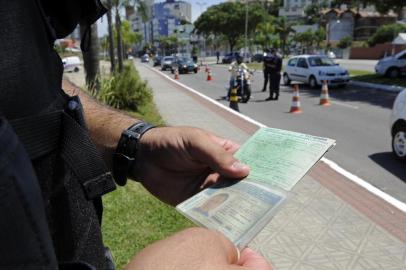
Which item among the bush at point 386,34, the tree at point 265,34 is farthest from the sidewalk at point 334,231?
the bush at point 386,34

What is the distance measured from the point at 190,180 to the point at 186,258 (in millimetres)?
846

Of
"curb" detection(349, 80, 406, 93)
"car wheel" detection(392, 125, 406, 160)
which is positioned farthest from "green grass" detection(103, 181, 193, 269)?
"curb" detection(349, 80, 406, 93)

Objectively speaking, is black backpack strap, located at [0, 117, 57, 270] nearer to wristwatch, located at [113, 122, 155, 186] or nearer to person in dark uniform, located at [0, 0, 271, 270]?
person in dark uniform, located at [0, 0, 271, 270]

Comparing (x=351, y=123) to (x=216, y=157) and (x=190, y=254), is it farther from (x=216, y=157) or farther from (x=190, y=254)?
(x=190, y=254)

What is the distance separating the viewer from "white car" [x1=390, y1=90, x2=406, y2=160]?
654cm

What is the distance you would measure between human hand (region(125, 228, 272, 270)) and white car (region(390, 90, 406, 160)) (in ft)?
20.7

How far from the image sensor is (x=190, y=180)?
1.65 metres

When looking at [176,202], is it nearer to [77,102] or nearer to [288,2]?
[77,102]

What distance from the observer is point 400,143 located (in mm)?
6605

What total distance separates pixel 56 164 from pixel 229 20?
64.6 meters

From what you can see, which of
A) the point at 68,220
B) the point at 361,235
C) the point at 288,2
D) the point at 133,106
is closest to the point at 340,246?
the point at 361,235

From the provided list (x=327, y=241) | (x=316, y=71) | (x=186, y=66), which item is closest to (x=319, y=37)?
(x=186, y=66)

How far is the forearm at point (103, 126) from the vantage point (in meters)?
1.63

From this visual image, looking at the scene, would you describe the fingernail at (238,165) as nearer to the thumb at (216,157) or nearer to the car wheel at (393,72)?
the thumb at (216,157)
